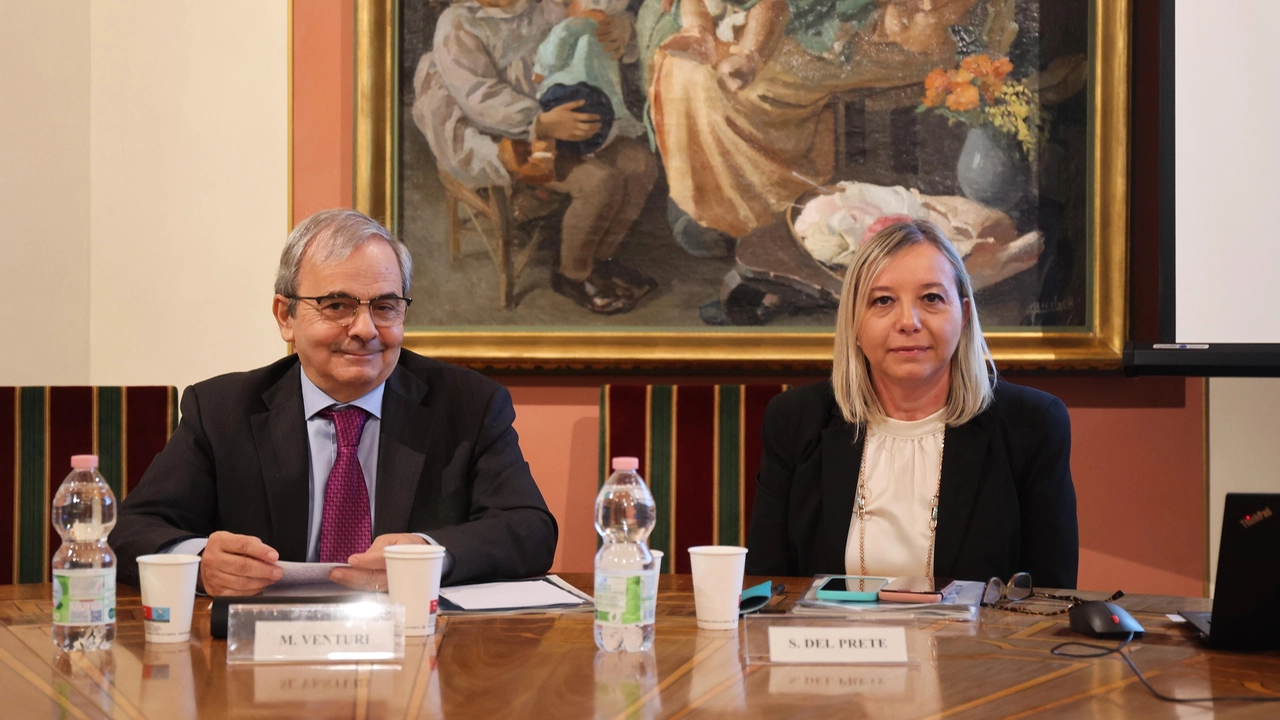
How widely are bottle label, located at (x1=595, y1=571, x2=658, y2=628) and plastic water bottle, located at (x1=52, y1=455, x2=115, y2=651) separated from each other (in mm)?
631

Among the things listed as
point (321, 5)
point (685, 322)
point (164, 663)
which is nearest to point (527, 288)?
point (685, 322)

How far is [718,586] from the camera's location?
1.59 m

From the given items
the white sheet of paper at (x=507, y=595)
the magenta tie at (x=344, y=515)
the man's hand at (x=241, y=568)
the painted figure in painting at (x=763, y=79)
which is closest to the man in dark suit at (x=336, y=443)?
the magenta tie at (x=344, y=515)

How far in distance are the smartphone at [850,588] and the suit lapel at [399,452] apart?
838mm

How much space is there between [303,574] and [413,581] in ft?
1.04

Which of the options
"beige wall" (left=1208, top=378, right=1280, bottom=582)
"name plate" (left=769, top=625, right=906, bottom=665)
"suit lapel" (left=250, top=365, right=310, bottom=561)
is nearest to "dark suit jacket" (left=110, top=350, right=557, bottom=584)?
"suit lapel" (left=250, top=365, right=310, bottom=561)

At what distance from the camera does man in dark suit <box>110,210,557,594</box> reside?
7.17ft

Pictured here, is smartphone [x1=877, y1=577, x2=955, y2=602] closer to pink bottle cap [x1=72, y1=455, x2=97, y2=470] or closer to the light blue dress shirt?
the light blue dress shirt

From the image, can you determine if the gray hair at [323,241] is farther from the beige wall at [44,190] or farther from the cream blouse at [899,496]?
the beige wall at [44,190]

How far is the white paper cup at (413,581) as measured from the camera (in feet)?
4.94

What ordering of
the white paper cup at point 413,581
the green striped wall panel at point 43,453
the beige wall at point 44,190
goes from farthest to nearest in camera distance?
the beige wall at point 44,190
the green striped wall panel at point 43,453
the white paper cup at point 413,581

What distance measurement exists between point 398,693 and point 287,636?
0.23 metres

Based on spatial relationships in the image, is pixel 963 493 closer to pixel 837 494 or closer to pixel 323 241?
pixel 837 494

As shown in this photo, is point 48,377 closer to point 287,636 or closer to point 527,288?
point 527,288
